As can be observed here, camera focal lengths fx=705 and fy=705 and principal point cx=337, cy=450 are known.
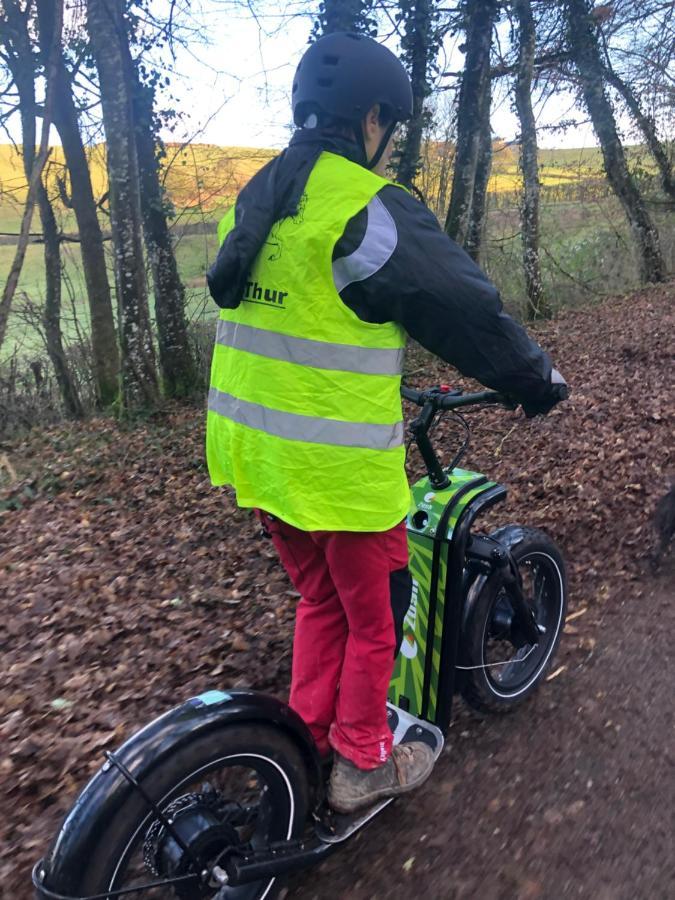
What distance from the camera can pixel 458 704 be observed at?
3.30 meters

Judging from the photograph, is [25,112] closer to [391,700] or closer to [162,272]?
[162,272]

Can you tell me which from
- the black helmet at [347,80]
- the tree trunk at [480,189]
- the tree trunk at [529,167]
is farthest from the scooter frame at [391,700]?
the tree trunk at [529,167]

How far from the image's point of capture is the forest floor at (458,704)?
2463mm

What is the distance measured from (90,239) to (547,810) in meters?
12.3

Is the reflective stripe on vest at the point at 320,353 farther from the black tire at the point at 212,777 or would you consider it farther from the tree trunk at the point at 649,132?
the tree trunk at the point at 649,132

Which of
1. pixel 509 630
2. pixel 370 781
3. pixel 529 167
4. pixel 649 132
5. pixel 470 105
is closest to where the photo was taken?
pixel 370 781

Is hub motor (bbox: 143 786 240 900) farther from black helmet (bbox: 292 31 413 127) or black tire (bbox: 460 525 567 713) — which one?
black helmet (bbox: 292 31 413 127)

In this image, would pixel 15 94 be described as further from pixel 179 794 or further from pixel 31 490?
pixel 179 794

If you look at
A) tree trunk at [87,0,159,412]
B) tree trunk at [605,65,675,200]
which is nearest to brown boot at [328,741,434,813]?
tree trunk at [87,0,159,412]

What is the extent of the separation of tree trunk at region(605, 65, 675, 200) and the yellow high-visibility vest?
666 inches

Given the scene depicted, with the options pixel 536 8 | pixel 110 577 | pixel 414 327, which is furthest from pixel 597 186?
pixel 414 327

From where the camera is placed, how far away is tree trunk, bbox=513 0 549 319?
43.7ft

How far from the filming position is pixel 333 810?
2371 mm

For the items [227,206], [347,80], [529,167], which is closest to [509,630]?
[347,80]
